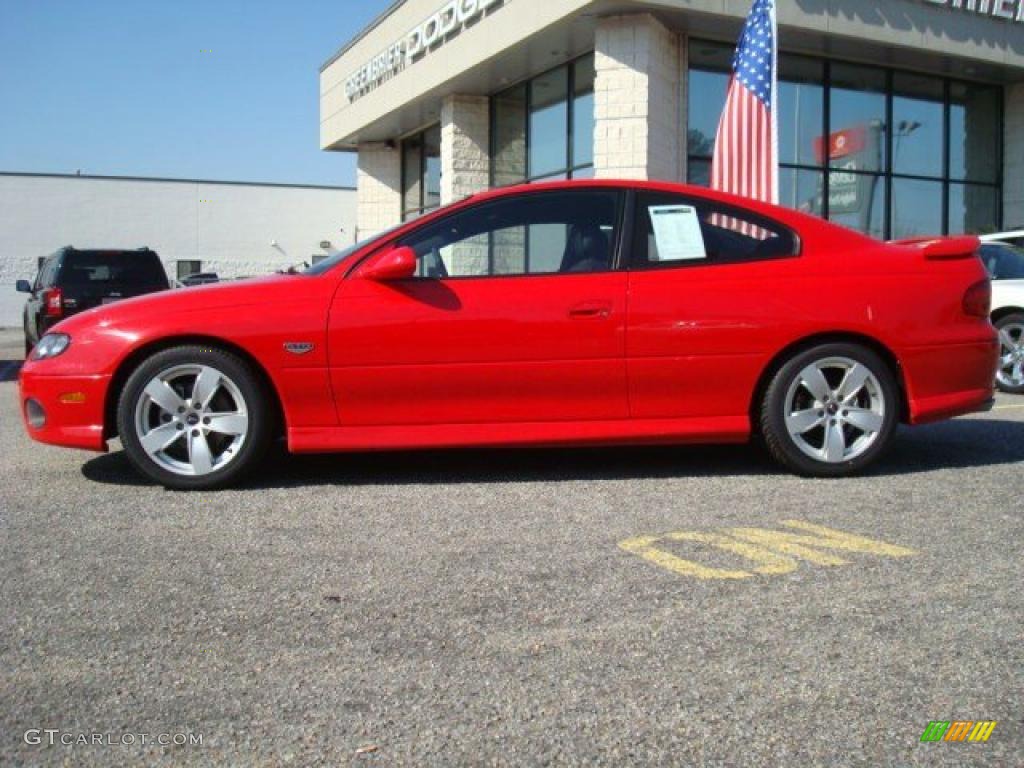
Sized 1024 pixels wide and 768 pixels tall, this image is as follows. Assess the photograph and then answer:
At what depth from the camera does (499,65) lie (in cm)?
1552

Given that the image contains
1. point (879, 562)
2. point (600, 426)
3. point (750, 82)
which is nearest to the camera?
point (879, 562)

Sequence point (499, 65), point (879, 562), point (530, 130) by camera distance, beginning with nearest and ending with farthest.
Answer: point (879, 562), point (499, 65), point (530, 130)

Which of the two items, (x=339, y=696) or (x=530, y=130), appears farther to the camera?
(x=530, y=130)

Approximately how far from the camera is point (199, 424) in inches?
182

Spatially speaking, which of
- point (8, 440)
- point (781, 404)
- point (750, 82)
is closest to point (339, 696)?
point (781, 404)

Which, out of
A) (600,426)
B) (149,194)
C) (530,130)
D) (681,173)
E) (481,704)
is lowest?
(481,704)

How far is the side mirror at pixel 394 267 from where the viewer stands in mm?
4547

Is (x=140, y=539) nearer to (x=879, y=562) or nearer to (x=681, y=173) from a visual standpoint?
(x=879, y=562)

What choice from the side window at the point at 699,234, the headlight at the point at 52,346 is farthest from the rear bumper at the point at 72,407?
the side window at the point at 699,234

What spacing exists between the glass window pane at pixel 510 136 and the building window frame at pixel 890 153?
3.72m

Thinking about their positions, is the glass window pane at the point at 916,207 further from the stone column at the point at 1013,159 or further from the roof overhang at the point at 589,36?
the roof overhang at the point at 589,36

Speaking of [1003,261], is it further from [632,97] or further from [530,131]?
[530,131]

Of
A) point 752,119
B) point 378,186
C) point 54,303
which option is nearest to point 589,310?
point 752,119

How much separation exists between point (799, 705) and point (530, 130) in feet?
50.2
